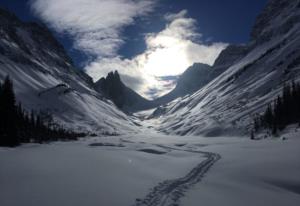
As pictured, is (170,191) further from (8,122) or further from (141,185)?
(8,122)

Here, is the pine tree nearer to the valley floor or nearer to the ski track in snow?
the valley floor

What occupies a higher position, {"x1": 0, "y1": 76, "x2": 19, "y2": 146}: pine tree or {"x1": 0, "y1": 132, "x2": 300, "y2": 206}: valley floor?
{"x1": 0, "y1": 76, "x2": 19, "y2": 146}: pine tree

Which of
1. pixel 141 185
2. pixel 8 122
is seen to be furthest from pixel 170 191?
pixel 8 122

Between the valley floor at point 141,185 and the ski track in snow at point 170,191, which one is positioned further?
the ski track in snow at point 170,191

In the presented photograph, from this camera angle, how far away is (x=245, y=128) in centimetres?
14350

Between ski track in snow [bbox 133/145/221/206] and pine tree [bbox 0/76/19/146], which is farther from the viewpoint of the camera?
pine tree [bbox 0/76/19/146]

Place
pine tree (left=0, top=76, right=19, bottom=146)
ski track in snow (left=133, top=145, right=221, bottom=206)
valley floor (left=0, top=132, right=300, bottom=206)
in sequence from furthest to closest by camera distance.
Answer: pine tree (left=0, top=76, right=19, bottom=146)
ski track in snow (left=133, top=145, right=221, bottom=206)
valley floor (left=0, top=132, right=300, bottom=206)

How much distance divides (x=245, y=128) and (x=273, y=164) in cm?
11902

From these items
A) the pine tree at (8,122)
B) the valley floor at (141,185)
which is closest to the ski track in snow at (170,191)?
the valley floor at (141,185)

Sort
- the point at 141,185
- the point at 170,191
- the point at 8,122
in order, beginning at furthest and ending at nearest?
the point at 8,122, the point at 141,185, the point at 170,191

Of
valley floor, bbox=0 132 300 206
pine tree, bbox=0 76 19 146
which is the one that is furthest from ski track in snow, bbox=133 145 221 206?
pine tree, bbox=0 76 19 146

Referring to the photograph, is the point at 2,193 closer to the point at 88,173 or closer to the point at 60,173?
the point at 60,173

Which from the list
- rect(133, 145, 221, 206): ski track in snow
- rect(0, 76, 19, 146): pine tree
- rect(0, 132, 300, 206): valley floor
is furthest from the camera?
rect(0, 76, 19, 146): pine tree

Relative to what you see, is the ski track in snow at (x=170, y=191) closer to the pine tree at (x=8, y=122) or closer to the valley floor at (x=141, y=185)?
the valley floor at (x=141, y=185)
